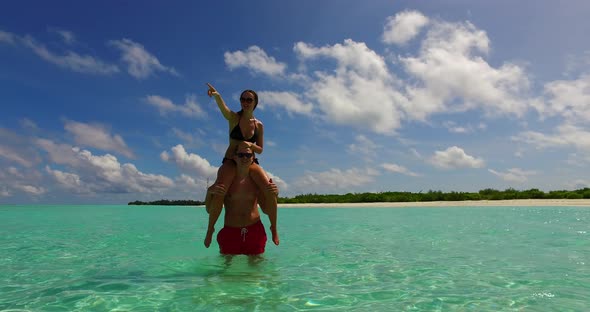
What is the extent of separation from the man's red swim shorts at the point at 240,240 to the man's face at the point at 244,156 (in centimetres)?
131

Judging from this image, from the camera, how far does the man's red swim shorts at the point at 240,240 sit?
24.6 ft

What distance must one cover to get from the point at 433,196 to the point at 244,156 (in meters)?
41.9

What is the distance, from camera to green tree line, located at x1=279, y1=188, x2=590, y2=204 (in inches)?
1505

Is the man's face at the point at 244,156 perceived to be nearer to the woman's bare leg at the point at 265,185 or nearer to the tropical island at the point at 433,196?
the woman's bare leg at the point at 265,185

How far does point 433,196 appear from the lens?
4497cm

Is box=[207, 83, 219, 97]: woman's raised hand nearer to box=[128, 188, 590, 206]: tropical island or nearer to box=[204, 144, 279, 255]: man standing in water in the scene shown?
box=[204, 144, 279, 255]: man standing in water

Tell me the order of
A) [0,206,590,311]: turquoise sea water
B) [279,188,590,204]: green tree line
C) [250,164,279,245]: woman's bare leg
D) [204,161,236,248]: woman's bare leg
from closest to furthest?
1. [0,206,590,311]: turquoise sea water
2. [204,161,236,248]: woman's bare leg
3. [250,164,279,245]: woman's bare leg
4. [279,188,590,204]: green tree line

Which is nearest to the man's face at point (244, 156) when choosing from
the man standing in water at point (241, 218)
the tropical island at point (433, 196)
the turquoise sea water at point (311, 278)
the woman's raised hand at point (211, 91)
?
the man standing in water at point (241, 218)

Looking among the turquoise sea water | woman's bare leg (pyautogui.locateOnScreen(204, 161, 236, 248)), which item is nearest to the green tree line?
the turquoise sea water

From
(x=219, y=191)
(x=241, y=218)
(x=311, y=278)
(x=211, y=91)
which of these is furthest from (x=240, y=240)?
(x=211, y=91)

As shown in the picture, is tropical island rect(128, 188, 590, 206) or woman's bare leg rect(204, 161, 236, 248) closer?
woman's bare leg rect(204, 161, 236, 248)

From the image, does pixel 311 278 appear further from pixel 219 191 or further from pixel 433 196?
pixel 433 196

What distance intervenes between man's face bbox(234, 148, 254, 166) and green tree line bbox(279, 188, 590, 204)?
4026 centimetres

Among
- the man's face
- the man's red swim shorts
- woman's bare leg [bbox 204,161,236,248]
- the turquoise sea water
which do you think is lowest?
the turquoise sea water
